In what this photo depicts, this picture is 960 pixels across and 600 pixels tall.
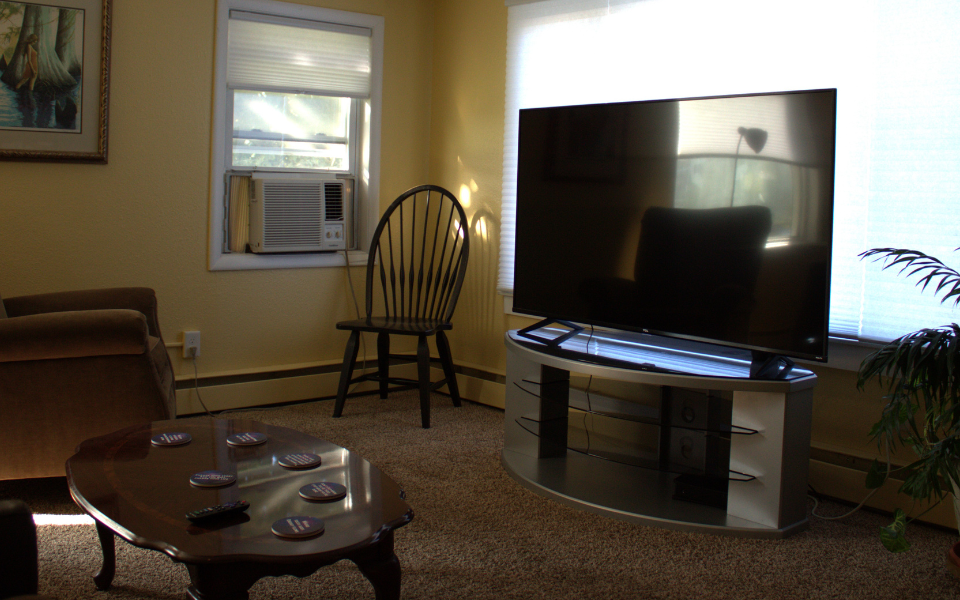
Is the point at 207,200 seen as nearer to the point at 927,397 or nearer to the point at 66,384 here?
the point at 66,384

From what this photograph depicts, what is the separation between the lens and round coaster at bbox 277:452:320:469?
1.79 m

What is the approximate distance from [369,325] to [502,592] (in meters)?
1.82

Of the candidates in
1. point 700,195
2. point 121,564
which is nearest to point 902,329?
point 700,195

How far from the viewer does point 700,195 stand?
257 cm

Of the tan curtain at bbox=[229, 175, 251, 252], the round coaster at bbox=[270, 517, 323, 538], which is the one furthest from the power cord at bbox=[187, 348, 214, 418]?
the round coaster at bbox=[270, 517, 323, 538]

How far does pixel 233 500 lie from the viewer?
1.58 metres

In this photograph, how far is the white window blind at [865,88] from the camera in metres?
2.43

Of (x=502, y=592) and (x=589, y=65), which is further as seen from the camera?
(x=589, y=65)

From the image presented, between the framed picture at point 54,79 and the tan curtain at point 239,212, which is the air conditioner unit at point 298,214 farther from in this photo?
the framed picture at point 54,79

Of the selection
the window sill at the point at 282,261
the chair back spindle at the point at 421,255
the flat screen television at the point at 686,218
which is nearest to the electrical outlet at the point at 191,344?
the window sill at the point at 282,261

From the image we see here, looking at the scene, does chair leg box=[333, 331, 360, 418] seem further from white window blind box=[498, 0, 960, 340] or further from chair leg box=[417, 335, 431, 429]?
white window blind box=[498, 0, 960, 340]

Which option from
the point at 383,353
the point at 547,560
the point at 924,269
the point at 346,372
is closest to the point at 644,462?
the point at 547,560

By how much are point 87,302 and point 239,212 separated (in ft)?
3.50

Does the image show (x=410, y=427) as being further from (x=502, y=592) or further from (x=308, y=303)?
(x=502, y=592)
